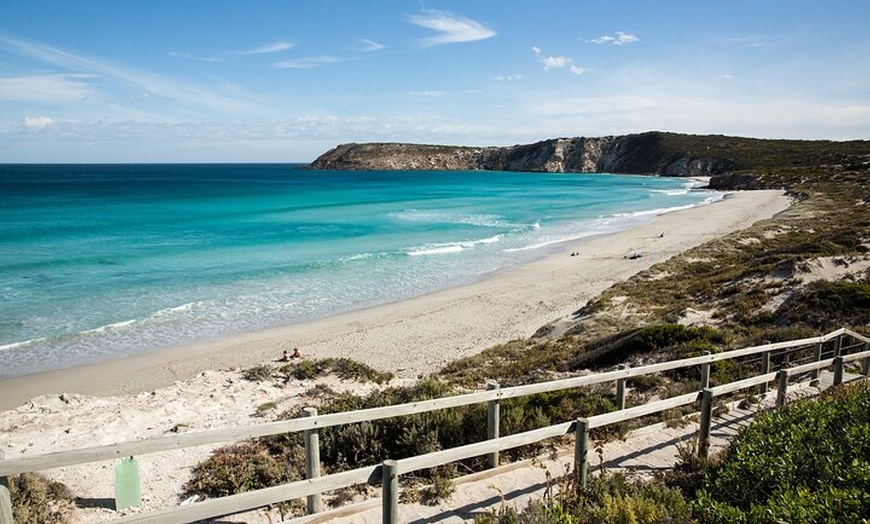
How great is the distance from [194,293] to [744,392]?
2077 cm

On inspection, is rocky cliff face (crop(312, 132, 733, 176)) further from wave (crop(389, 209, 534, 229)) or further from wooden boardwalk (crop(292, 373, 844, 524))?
wooden boardwalk (crop(292, 373, 844, 524))

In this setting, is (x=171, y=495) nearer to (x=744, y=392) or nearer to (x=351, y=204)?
(x=744, y=392)

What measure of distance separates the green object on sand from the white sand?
0.25 m

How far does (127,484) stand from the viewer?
18.6 ft

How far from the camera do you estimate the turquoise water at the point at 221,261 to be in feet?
60.7

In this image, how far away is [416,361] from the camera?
15422 mm

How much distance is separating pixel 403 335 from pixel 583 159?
15939 cm

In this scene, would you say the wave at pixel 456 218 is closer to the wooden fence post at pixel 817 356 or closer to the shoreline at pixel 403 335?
the shoreline at pixel 403 335

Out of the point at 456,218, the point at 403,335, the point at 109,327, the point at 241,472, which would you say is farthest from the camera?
the point at 456,218

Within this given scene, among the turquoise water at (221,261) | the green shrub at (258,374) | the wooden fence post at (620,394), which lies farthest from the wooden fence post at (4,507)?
the turquoise water at (221,261)

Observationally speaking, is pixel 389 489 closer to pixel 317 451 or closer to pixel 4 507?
pixel 317 451

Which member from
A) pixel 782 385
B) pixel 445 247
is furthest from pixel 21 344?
pixel 445 247

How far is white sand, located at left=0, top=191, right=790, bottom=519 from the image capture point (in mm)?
8758

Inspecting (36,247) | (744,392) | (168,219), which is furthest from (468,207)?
(744,392)
